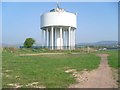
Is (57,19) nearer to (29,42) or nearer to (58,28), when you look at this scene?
(58,28)

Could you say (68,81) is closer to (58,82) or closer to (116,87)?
Result: (58,82)

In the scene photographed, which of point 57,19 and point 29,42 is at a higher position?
point 57,19

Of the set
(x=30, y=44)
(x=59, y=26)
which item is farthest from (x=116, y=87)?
(x=30, y=44)

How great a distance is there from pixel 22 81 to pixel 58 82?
1.46 m

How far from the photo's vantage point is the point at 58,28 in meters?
49.5

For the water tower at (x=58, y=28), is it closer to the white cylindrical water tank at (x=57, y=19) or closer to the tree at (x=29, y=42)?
the white cylindrical water tank at (x=57, y=19)

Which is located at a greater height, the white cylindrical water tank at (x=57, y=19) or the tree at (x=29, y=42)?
the white cylindrical water tank at (x=57, y=19)

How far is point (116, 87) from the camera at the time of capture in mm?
9734

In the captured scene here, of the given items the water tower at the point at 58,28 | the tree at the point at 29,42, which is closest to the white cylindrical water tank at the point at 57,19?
the water tower at the point at 58,28

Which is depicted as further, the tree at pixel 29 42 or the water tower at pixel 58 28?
the tree at pixel 29 42

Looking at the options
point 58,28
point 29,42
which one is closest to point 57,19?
point 58,28

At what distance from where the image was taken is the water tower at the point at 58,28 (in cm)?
4734

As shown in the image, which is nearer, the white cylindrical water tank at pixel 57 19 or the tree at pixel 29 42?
the white cylindrical water tank at pixel 57 19

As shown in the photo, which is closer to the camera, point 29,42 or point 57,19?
point 57,19
